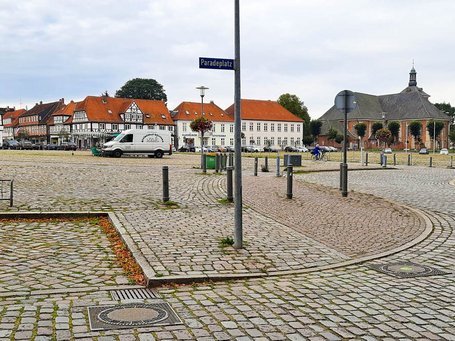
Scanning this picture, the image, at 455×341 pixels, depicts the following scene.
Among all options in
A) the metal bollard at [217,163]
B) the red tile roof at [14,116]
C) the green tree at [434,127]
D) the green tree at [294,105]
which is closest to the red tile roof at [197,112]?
the green tree at [294,105]

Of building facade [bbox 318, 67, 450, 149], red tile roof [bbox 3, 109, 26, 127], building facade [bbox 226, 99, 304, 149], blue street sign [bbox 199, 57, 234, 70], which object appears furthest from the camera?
red tile roof [bbox 3, 109, 26, 127]

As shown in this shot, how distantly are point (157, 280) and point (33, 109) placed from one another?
442ft

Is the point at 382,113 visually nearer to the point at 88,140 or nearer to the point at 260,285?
the point at 88,140

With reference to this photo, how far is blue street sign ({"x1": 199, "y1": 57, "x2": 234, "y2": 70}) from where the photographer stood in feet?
23.8

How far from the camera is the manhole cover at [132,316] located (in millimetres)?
4672

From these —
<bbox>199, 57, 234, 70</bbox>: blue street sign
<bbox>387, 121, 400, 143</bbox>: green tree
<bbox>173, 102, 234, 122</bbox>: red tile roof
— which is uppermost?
<bbox>173, 102, 234, 122</bbox>: red tile roof

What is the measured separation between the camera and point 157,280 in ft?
20.0

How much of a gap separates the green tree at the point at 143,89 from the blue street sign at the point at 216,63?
339 feet

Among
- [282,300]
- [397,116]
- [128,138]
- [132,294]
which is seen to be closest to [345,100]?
[282,300]

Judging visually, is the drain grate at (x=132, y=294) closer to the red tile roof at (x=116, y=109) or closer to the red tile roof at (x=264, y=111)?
the red tile roof at (x=116, y=109)

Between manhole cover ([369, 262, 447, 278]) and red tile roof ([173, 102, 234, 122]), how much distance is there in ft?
326

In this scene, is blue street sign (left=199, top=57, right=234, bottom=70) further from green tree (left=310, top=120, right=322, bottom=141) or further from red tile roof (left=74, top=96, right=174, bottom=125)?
green tree (left=310, top=120, right=322, bottom=141)

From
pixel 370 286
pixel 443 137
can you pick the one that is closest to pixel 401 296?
pixel 370 286

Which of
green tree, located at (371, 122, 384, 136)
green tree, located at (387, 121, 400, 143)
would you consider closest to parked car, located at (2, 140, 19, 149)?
green tree, located at (371, 122, 384, 136)
